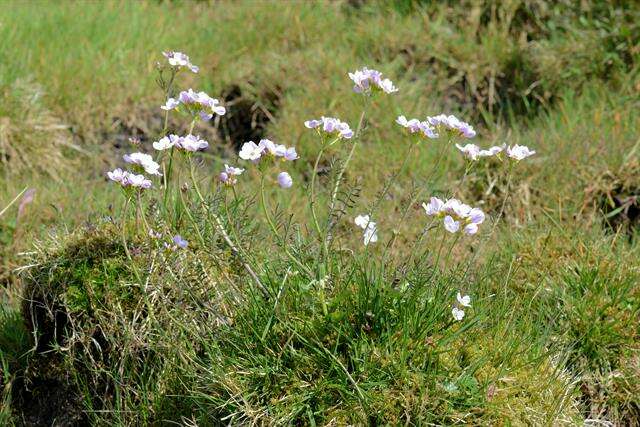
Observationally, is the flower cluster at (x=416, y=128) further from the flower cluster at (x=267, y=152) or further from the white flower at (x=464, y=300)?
the white flower at (x=464, y=300)

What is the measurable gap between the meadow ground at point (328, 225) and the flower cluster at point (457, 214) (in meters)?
0.12

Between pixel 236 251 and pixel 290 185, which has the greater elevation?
pixel 290 185

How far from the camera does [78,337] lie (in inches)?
121

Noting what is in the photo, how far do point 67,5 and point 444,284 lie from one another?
403 centimetres

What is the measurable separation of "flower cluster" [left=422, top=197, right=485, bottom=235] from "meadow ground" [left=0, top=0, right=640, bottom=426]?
0.12 meters

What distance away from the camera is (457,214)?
249 centimetres

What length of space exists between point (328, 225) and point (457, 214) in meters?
0.47

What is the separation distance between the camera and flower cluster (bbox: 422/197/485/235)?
2490mm

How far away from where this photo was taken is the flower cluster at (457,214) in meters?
2.49

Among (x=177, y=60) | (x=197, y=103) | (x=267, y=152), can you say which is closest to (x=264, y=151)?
(x=267, y=152)

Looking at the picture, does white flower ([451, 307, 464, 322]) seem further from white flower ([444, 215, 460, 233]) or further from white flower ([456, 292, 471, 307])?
white flower ([444, 215, 460, 233])

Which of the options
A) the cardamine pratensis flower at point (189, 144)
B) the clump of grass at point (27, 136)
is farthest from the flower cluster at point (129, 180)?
the clump of grass at point (27, 136)

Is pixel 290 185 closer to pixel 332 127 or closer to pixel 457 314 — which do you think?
pixel 332 127

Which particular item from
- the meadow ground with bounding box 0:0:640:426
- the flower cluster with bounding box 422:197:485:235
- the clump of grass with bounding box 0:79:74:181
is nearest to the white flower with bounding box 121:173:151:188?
the meadow ground with bounding box 0:0:640:426
